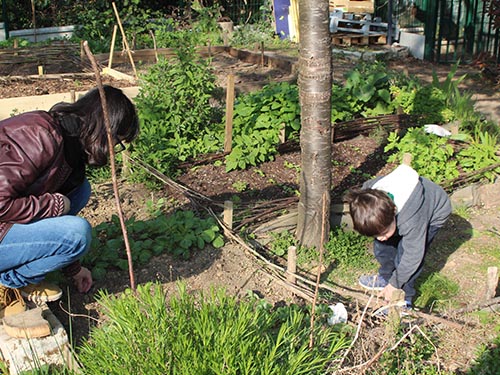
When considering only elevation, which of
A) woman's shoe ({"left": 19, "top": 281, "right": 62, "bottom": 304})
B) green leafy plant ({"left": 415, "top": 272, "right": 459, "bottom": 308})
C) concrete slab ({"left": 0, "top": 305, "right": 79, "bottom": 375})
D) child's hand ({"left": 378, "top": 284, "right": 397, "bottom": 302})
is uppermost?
woman's shoe ({"left": 19, "top": 281, "right": 62, "bottom": 304})

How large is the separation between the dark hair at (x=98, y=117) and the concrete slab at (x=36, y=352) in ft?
2.97

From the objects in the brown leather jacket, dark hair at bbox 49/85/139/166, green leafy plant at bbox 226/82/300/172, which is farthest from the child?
green leafy plant at bbox 226/82/300/172

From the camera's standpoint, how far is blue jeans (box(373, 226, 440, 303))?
384cm

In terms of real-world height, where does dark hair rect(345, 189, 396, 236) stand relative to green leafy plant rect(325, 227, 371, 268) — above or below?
above

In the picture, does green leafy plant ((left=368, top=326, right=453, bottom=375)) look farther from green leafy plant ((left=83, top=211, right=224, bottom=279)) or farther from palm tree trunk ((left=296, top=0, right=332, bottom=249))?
green leafy plant ((left=83, top=211, right=224, bottom=279))

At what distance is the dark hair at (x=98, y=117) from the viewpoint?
300 centimetres

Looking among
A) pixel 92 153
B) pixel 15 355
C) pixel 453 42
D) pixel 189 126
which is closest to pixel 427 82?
pixel 453 42

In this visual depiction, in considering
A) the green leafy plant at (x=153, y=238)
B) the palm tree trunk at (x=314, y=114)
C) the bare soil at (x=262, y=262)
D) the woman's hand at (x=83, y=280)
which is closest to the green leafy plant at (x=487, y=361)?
the bare soil at (x=262, y=262)

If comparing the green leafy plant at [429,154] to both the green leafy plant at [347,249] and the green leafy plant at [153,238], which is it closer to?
the green leafy plant at [347,249]

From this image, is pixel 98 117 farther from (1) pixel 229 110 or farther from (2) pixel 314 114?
(1) pixel 229 110

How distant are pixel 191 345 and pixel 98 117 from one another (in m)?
1.18

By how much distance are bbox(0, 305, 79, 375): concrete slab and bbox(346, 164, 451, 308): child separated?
5.36 feet

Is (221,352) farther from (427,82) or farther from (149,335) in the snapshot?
(427,82)

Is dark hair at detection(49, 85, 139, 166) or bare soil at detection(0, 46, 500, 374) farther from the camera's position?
bare soil at detection(0, 46, 500, 374)
